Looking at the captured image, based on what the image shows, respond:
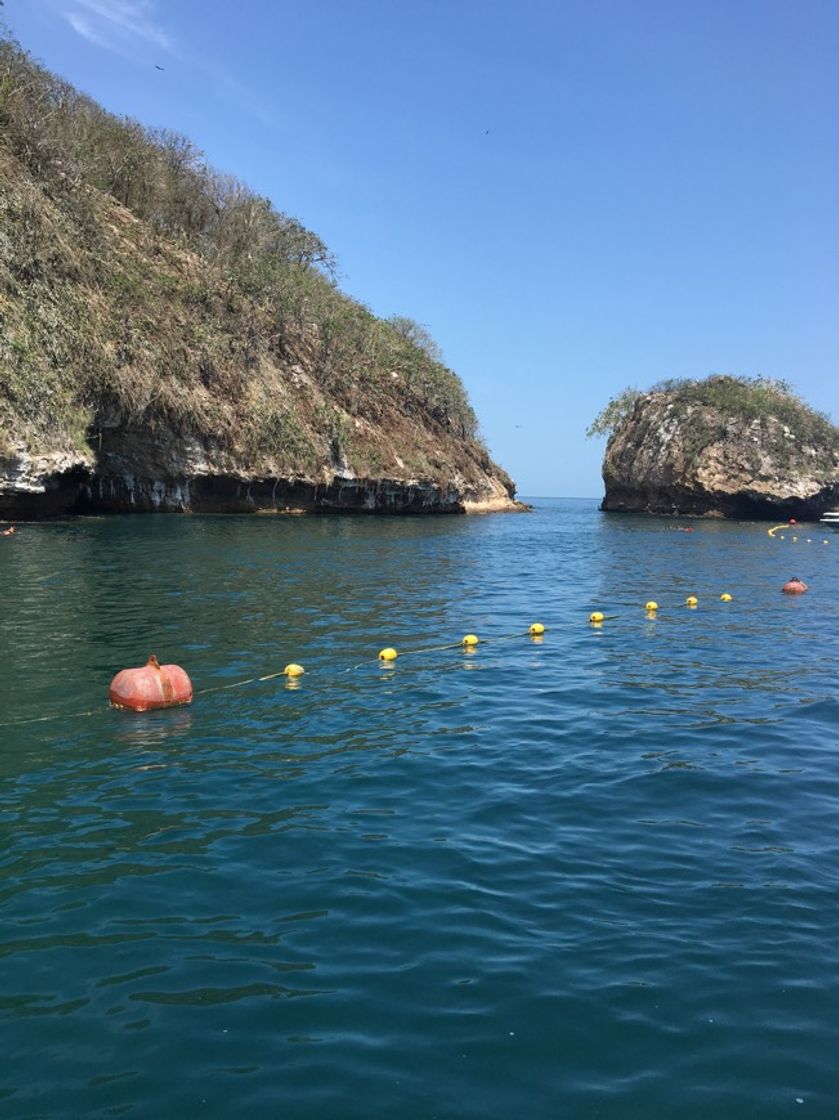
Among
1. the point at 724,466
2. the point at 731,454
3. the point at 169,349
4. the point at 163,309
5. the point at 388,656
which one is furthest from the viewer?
the point at 724,466

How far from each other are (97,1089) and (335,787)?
14.6ft

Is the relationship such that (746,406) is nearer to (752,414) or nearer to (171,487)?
(752,414)

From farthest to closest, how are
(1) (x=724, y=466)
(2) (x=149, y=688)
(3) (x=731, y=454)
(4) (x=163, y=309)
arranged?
(1) (x=724, y=466), (3) (x=731, y=454), (4) (x=163, y=309), (2) (x=149, y=688)

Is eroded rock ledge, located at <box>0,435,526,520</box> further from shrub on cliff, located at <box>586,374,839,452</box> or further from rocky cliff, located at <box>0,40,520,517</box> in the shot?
shrub on cliff, located at <box>586,374,839,452</box>

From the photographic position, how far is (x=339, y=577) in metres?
24.7

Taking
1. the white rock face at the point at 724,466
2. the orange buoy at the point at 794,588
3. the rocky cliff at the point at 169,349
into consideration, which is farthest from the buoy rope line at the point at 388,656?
the white rock face at the point at 724,466

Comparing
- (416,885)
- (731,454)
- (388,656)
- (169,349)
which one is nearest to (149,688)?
(388,656)

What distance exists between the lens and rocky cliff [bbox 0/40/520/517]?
3781 cm

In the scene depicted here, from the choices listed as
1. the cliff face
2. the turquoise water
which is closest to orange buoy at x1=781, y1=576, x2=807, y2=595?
the turquoise water

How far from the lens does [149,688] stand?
35.9 feet

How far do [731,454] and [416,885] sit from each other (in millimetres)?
80475

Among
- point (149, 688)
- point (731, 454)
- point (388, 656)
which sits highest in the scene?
point (731, 454)

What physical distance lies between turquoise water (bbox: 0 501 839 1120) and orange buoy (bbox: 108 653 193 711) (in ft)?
1.04

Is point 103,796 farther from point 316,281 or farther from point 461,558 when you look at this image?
point 316,281
